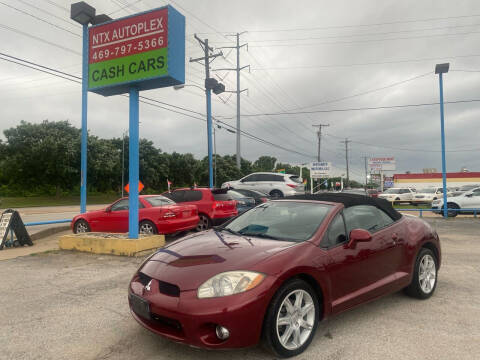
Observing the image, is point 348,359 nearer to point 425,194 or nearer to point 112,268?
point 112,268

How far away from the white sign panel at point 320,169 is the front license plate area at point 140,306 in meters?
26.2

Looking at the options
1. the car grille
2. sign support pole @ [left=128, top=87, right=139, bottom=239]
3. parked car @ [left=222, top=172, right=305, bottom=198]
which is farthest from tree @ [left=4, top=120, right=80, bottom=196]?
the car grille

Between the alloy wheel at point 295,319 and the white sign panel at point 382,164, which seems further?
the white sign panel at point 382,164

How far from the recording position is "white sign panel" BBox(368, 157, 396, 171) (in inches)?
1784

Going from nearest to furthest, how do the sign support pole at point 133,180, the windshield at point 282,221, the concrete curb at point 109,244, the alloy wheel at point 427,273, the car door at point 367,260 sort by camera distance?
the car door at point 367,260
the windshield at point 282,221
the alloy wheel at point 427,273
the concrete curb at point 109,244
the sign support pole at point 133,180

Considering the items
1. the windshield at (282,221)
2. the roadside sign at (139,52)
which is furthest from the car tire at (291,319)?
the roadside sign at (139,52)

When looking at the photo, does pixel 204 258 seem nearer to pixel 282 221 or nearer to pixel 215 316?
pixel 215 316

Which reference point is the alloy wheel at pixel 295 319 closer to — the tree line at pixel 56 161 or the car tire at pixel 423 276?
the car tire at pixel 423 276

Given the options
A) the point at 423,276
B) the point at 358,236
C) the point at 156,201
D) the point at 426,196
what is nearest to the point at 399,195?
the point at 426,196

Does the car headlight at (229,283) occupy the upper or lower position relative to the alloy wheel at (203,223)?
upper

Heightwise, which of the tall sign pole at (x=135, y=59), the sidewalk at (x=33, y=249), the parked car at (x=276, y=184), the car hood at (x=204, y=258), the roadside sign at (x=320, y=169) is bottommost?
the sidewalk at (x=33, y=249)

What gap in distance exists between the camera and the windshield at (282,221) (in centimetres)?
385

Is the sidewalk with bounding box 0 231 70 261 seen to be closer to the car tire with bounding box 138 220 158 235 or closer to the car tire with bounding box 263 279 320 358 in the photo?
the car tire with bounding box 138 220 158 235

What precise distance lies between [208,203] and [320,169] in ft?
61.1
